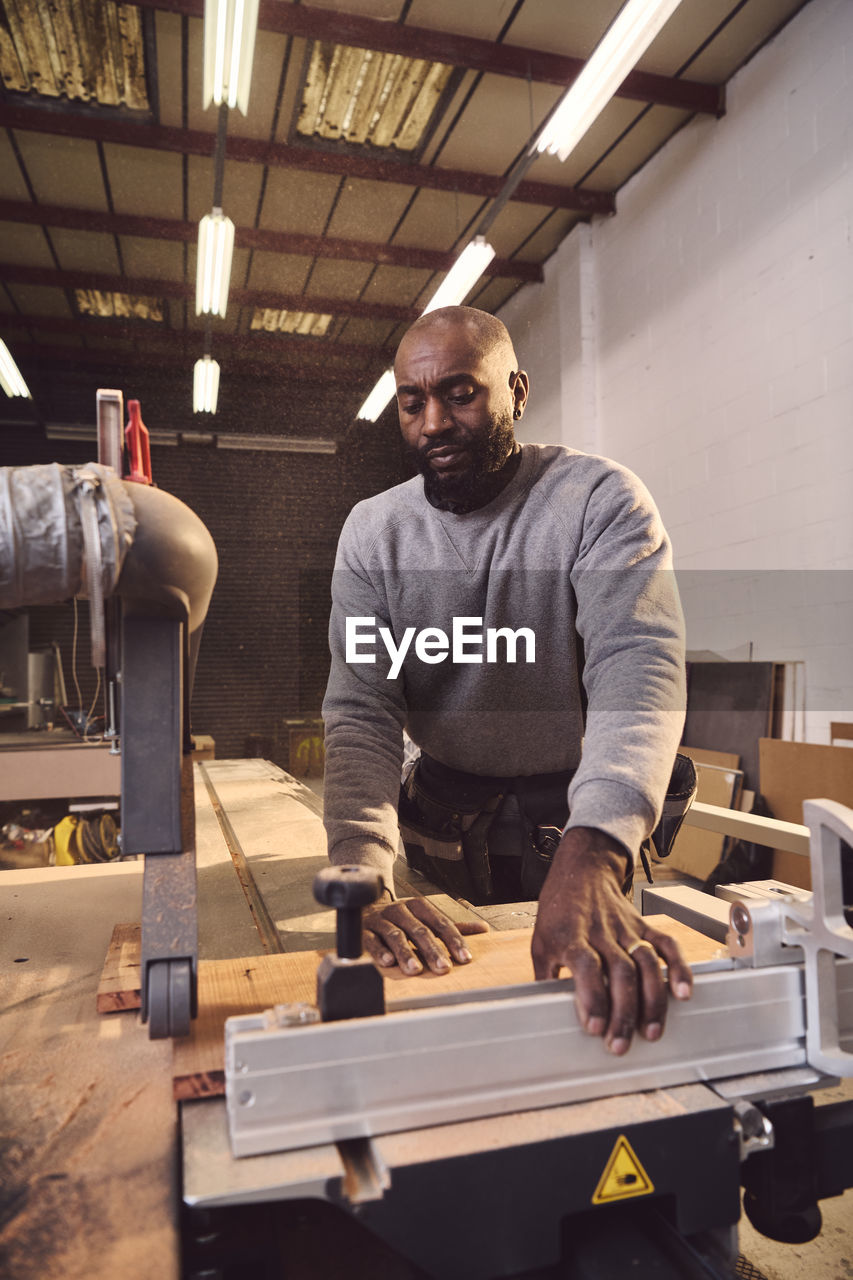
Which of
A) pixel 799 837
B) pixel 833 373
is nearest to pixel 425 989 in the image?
pixel 799 837

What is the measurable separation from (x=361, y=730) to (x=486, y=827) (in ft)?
1.35

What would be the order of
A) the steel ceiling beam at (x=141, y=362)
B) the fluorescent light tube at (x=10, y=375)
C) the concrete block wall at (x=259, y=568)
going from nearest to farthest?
the fluorescent light tube at (x=10, y=375) → the steel ceiling beam at (x=141, y=362) → the concrete block wall at (x=259, y=568)

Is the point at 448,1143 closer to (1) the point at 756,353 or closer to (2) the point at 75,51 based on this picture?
(1) the point at 756,353

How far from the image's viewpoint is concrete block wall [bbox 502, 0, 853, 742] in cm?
322

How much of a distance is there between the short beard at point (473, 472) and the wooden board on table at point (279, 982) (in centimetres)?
74

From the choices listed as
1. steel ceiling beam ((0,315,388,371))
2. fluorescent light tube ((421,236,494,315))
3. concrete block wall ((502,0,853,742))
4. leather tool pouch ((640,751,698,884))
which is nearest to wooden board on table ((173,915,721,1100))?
leather tool pouch ((640,751,698,884))

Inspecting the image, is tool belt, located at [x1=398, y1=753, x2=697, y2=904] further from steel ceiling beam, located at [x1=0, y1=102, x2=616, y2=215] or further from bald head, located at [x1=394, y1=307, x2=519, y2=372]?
steel ceiling beam, located at [x1=0, y1=102, x2=616, y2=215]

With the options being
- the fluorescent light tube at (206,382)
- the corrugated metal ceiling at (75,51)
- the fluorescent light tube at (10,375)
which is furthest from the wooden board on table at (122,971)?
the fluorescent light tube at (10,375)

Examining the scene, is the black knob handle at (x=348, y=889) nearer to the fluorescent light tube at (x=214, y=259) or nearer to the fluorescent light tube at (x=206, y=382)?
the fluorescent light tube at (x=214, y=259)

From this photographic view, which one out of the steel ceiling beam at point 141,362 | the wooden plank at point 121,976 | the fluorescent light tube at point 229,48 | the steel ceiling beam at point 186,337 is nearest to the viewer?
the wooden plank at point 121,976

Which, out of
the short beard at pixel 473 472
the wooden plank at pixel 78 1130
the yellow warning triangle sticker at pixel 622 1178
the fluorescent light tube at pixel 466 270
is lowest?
the yellow warning triangle sticker at pixel 622 1178

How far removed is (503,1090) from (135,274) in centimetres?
658

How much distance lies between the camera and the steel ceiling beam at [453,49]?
11.3 ft

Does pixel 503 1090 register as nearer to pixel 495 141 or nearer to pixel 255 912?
pixel 255 912
